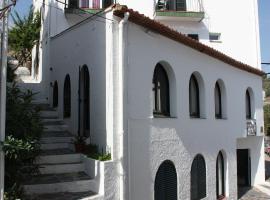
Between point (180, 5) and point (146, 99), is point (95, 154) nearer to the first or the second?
point (146, 99)

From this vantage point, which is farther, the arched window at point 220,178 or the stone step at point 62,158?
the arched window at point 220,178

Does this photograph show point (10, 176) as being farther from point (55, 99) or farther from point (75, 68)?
point (55, 99)

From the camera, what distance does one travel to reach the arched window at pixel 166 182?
35.3ft

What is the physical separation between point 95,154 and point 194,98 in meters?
5.04

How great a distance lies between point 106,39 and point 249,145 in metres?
12.0

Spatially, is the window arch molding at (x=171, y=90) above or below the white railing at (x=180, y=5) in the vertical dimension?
below

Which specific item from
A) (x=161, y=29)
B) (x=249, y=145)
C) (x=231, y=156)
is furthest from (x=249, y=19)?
(x=161, y=29)

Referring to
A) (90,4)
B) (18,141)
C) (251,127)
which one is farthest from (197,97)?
(18,141)

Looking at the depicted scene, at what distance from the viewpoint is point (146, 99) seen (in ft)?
33.9

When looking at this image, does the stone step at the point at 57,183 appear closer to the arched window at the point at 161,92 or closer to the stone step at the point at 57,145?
the stone step at the point at 57,145

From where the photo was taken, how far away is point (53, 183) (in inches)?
340

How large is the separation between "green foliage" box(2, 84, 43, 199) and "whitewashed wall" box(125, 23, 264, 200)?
2.55 meters

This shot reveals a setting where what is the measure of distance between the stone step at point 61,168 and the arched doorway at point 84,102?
1.29m

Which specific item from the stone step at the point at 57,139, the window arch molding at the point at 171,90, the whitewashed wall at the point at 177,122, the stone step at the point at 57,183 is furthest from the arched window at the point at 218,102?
the stone step at the point at 57,183
